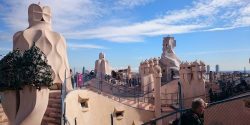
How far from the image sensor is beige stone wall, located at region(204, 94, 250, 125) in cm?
866

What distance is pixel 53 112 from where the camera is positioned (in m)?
11.5

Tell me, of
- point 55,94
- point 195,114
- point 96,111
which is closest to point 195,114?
point 195,114

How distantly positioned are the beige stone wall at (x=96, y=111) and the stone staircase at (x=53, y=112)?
1.32ft

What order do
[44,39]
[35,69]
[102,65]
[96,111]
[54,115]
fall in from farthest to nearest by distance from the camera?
[102,65], [96,111], [44,39], [54,115], [35,69]

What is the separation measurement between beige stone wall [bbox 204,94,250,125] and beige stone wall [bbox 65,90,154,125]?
5.11m

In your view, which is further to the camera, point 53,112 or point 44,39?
point 44,39

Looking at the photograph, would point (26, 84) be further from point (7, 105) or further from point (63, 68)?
point (63, 68)

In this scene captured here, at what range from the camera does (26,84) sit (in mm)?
9086

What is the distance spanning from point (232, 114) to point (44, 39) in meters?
7.86

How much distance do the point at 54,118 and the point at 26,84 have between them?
2.46m

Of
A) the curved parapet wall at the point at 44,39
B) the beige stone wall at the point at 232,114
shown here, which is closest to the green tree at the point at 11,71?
the curved parapet wall at the point at 44,39

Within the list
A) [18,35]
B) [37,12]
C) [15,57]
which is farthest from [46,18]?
[15,57]

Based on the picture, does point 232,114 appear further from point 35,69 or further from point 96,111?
point 96,111

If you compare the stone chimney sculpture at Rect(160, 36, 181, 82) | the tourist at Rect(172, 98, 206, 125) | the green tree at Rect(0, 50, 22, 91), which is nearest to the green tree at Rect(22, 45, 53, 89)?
the green tree at Rect(0, 50, 22, 91)
